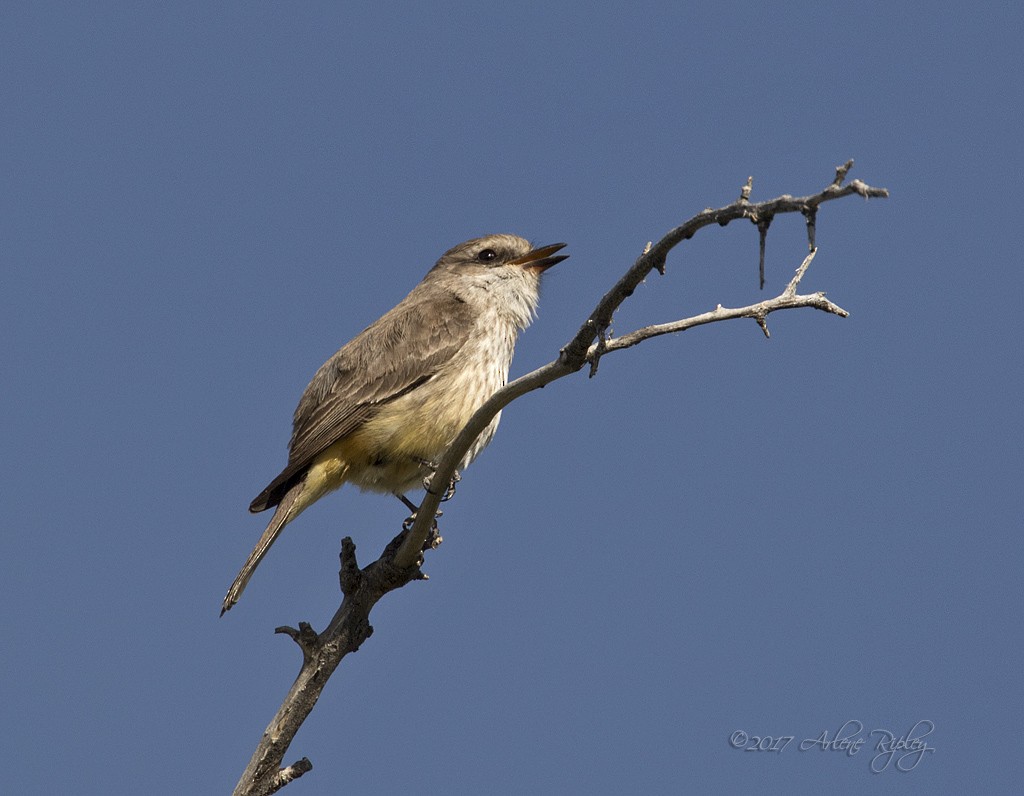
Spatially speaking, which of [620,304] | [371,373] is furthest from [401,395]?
[620,304]

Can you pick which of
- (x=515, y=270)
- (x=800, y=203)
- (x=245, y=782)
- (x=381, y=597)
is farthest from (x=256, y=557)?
(x=800, y=203)

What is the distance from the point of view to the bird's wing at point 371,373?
8805 mm

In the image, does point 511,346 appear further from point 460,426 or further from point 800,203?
point 800,203

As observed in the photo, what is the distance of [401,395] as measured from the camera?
889 centimetres

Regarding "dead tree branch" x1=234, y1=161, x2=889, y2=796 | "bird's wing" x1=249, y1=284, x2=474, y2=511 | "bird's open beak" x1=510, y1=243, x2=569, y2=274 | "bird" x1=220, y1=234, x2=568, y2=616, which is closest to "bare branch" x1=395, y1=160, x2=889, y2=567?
"dead tree branch" x1=234, y1=161, x2=889, y2=796

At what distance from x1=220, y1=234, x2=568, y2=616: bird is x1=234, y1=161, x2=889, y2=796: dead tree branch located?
0.93 metres

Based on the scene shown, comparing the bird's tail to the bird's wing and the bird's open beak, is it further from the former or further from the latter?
the bird's open beak

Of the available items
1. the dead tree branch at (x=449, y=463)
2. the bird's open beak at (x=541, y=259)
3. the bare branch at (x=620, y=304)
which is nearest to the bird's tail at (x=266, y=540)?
the dead tree branch at (x=449, y=463)

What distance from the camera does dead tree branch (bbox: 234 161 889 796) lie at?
189 inches

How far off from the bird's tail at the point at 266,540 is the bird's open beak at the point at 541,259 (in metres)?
2.64

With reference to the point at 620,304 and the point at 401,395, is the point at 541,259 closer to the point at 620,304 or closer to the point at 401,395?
the point at 401,395

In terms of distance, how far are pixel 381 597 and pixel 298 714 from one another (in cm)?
89

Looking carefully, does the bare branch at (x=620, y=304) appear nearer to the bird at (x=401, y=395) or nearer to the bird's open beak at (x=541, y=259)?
the bird at (x=401, y=395)

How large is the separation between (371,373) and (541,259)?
1.80 metres
